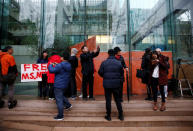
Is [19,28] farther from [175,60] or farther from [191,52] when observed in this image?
[191,52]

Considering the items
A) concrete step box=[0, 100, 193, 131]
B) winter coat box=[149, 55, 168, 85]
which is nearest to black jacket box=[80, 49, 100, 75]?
concrete step box=[0, 100, 193, 131]

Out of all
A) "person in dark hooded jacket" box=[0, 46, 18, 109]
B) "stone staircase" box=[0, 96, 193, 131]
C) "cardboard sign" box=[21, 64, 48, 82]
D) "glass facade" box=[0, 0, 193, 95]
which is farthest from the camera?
"glass facade" box=[0, 0, 193, 95]

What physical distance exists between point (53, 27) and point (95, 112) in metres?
4.97

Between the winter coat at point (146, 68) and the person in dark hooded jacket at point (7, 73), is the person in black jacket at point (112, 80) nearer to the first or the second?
the winter coat at point (146, 68)

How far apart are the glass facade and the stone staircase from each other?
8.16 ft

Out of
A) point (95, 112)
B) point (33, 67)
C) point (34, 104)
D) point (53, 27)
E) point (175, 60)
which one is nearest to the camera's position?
point (95, 112)

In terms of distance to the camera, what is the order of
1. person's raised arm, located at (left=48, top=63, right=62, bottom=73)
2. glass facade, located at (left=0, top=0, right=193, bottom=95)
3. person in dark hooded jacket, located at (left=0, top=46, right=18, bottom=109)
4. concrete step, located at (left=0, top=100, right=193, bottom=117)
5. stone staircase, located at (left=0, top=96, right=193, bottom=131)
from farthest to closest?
glass facade, located at (left=0, top=0, right=193, bottom=95), person in dark hooded jacket, located at (left=0, top=46, right=18, bottom=109), concrete step, located at (left=0, top=100, right=193, bottom=117), person's raised arm, located at (left=48, top=63, right=62, bottom=73), stone staircase, located at (left=0, top=96, right=193, bottom=131)

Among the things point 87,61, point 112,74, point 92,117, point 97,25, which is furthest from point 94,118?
point 97,25

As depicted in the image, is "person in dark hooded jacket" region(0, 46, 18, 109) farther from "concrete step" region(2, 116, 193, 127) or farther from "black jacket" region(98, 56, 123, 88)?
"black jacket" region(98, 56, 123, 88)

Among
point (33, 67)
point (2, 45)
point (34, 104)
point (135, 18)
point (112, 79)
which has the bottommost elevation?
point (34, 104)

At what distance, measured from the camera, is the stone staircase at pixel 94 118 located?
3.55m

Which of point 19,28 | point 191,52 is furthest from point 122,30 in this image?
point 19,28

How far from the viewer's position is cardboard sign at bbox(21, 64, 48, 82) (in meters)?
5.20

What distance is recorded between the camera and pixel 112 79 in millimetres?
3648
